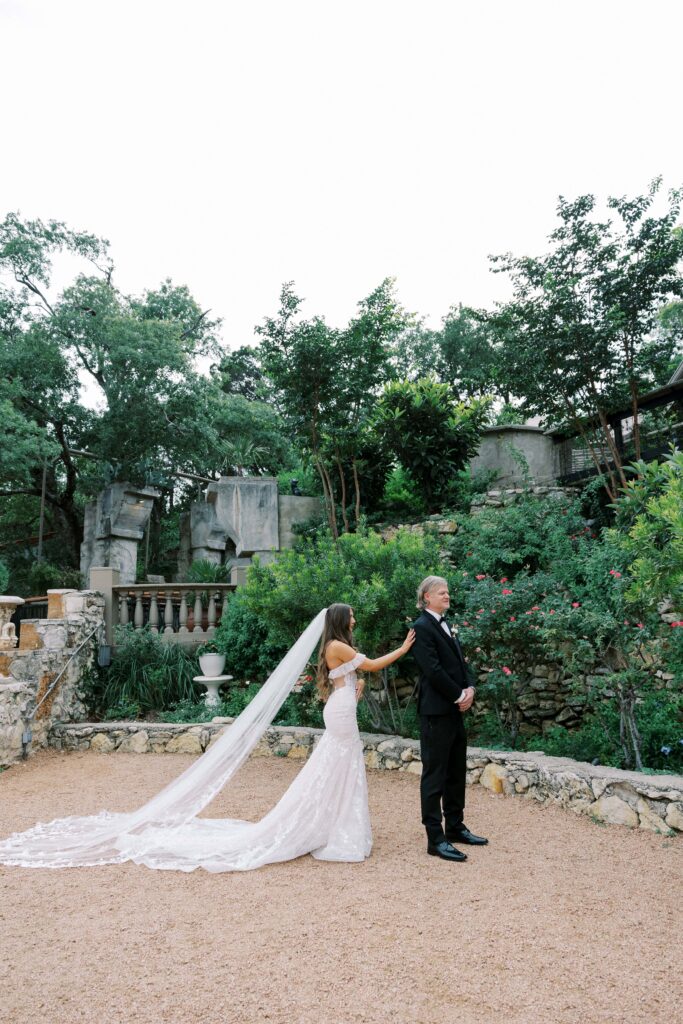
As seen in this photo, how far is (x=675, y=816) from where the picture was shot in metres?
4.64

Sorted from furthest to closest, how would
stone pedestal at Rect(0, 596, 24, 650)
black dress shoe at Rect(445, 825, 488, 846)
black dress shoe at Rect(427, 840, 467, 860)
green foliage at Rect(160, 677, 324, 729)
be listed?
stone pedestal at Rect(0, 596, 24, 650), green foliage at Rect(160, 677, 324, 729), black dress shoe at Rect(445, 825, 488, 846), black dress shoe at Rect(427, 840, 467, 860)

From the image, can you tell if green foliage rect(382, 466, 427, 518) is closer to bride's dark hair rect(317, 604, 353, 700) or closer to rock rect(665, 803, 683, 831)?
bride's dark hair rect(317, 604, 353, 700)

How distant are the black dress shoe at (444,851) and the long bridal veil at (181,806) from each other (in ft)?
4.73

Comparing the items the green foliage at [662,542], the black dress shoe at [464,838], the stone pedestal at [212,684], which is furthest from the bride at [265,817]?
the stone pedestal at [212,684]

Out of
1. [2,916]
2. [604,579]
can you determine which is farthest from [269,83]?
[2,916]

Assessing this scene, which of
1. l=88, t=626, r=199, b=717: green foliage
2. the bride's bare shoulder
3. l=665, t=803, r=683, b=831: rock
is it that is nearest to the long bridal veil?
the bride's bare shoulder

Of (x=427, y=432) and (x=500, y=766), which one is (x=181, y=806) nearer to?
(x=500, y=766)

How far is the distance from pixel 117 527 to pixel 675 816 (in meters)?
15.4

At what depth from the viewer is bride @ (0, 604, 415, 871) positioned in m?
4.37

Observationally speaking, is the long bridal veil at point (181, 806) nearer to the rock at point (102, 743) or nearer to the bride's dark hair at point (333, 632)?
the bride's dark hair at point (333, 632)

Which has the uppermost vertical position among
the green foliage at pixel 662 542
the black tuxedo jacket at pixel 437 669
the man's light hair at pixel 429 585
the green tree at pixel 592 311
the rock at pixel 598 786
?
the green tree at pixel 592 311

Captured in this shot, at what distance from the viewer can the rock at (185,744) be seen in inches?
312

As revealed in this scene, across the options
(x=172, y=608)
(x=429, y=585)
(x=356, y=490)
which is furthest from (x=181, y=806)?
(x=356, y=490)

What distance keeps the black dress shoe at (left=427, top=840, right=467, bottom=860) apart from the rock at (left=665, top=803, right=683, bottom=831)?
5.09 ft
